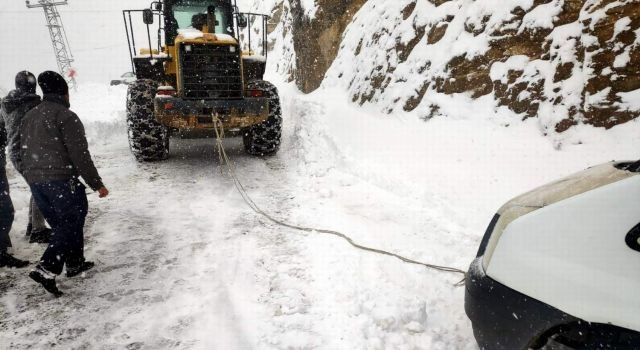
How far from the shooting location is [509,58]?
6.43m

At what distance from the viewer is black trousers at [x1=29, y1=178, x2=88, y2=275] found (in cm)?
339

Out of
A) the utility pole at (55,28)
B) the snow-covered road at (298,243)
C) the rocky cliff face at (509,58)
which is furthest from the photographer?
the utility pole at (55,28)

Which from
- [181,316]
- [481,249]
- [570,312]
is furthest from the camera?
[181,316]

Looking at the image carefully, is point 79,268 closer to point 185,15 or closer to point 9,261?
point 9,261

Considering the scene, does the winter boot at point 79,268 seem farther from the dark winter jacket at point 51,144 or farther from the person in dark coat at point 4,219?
the dark winter jacket at point 51,144

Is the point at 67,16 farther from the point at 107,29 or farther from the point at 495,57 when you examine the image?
the point at 495,57

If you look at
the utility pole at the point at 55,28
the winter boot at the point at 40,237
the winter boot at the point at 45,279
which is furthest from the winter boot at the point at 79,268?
the utility pole at the point at 55,28

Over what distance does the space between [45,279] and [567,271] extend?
3698 millimetres

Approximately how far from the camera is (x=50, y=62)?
125ft

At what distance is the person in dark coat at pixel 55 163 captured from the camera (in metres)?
3.39

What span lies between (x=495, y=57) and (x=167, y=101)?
18.3 ft

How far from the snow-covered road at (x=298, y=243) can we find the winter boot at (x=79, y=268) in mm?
100

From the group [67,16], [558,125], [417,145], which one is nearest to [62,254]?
[417,145]

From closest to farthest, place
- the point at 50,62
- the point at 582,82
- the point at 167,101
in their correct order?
the point at 582,82
the point at 167,101
the point at 50,62
